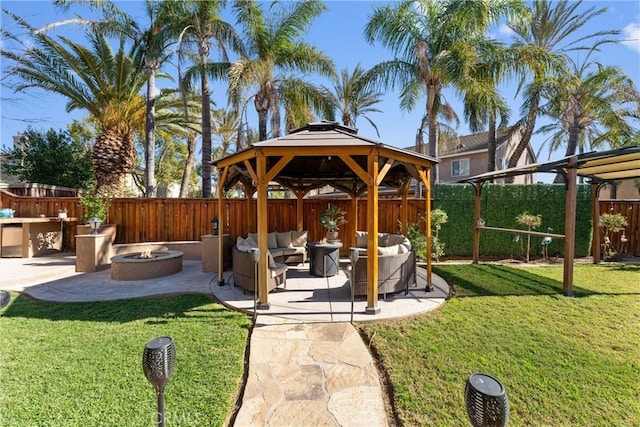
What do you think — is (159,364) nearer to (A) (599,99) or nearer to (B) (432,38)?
(B) (432,38)

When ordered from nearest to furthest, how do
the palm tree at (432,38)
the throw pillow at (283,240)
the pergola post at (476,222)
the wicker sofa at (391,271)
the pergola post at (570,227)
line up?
the wicker sofa at (391,271) < the pergola post at (570,227) < the throw pillow at (283,240) < the pergola post at (476,222) < the palm tree at (432,38)

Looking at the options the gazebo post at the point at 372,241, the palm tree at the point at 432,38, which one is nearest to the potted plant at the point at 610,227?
the palm tree at the point at 432,38

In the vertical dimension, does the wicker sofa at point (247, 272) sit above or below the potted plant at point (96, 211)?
below

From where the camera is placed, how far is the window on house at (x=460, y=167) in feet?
66.0

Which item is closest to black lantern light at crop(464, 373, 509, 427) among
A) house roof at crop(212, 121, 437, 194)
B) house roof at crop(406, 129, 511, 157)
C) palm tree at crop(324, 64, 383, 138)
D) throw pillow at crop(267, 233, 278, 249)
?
house roof at crop(212, 121, 437, 194)

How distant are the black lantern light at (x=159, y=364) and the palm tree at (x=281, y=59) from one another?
9240mm

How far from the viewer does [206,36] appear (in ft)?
34.1

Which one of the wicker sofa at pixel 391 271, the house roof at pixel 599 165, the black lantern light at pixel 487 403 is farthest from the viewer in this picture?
the house roof at pixel 599 165

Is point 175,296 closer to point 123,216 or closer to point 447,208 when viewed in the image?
point 123,216

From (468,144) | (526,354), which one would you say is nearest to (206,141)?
(526,354)

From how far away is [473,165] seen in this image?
1970cm

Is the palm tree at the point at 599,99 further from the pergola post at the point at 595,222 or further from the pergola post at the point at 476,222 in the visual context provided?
the pergola post at the point at 476,222

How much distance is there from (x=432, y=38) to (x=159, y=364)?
12.2m

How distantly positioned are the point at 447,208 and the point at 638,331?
5956 mm
